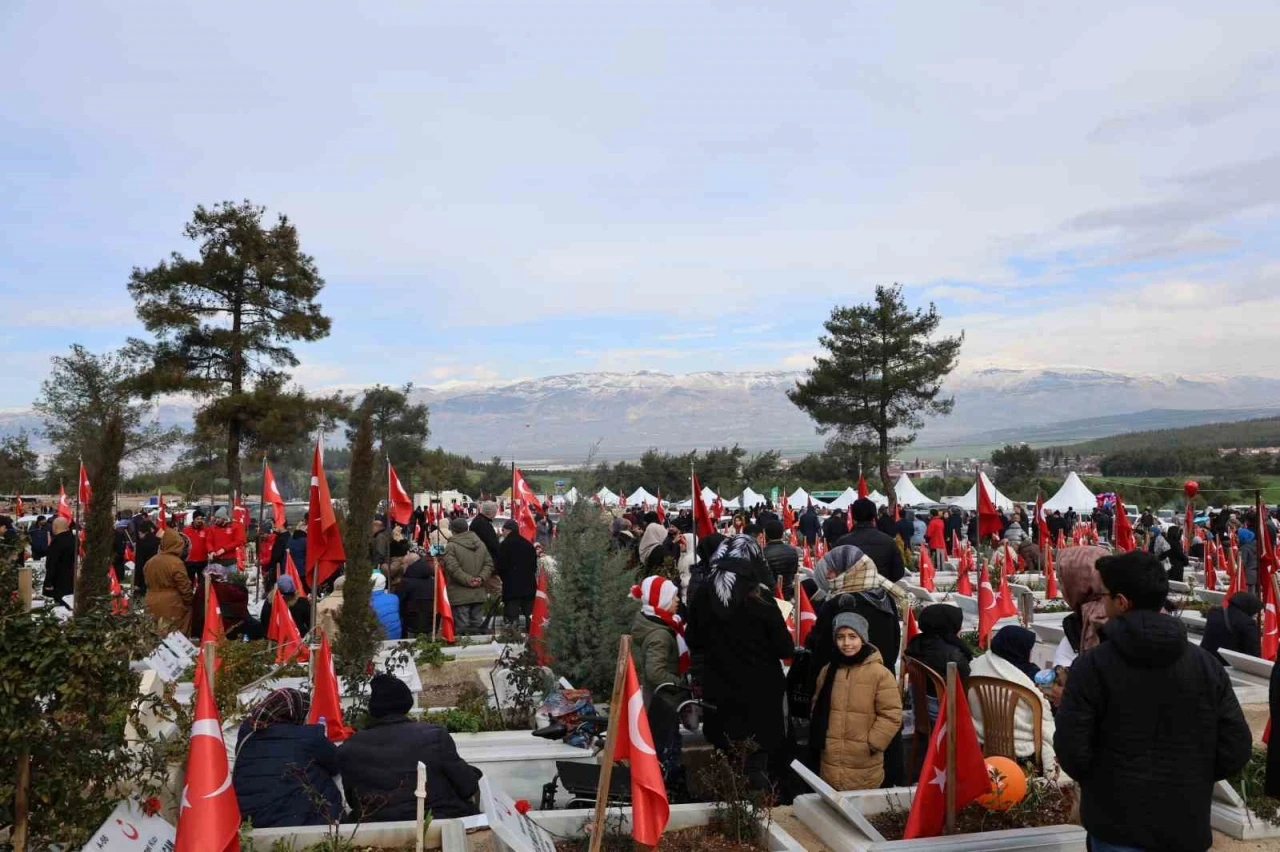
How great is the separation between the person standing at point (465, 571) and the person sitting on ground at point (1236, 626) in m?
7.74

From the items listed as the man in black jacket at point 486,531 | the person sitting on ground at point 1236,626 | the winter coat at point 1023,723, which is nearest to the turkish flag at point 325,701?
the winter coat at point 1023,723

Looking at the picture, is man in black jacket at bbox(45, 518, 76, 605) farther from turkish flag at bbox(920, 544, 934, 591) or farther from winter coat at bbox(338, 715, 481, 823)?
turkish flag at bbox(920, 544, 934, 591)

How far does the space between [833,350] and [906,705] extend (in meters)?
41.0

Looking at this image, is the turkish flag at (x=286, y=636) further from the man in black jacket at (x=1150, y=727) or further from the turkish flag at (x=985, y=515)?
the turkish flag at (x=985, y=515)

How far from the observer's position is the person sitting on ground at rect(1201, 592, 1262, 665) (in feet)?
30.4

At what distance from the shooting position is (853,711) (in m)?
5.50

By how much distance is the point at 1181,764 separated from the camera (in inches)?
135

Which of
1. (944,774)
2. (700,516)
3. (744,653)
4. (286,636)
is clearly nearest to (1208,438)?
(700,516)

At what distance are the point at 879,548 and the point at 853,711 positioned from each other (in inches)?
99.7

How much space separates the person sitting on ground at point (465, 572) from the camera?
39.2 ft

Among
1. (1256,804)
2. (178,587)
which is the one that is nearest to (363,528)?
(178,587)

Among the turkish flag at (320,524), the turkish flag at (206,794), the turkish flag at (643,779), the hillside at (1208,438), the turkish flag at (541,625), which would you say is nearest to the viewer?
the turkish flag at (206,794)

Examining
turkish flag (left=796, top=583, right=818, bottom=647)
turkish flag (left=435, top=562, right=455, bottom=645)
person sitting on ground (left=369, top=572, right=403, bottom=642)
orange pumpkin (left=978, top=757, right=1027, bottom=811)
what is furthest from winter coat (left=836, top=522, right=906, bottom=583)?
person sitting on ground (left=369, top=572, right=403, bottom=642)

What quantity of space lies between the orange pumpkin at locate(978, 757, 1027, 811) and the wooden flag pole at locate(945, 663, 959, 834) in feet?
1.25
